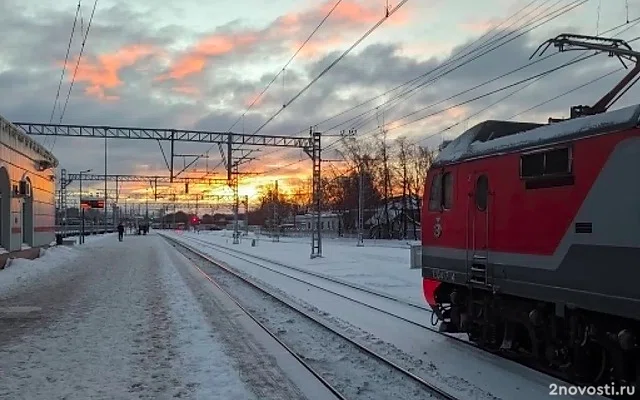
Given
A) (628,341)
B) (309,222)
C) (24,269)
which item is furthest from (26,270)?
(309,222)

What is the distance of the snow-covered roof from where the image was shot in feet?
24.2

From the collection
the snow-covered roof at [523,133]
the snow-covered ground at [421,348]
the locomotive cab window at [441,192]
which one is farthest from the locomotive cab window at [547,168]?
the snow-covered ground at [421,348]

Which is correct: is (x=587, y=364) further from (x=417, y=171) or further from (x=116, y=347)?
(x=417, y=171)

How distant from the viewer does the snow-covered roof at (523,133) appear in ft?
24.2

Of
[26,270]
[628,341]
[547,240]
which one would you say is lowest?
[26,270]

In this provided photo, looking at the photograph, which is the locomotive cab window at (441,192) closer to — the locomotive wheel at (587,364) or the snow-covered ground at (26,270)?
the locomotive wheel at (587,364)

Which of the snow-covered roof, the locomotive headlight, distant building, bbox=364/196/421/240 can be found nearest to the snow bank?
the snow-covered roof

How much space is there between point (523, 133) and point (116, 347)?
7418 millimetres

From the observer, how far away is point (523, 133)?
30.6 ft

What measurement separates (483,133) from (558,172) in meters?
2.67

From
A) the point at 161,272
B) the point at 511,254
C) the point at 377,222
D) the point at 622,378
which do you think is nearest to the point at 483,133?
the point at 511,254
